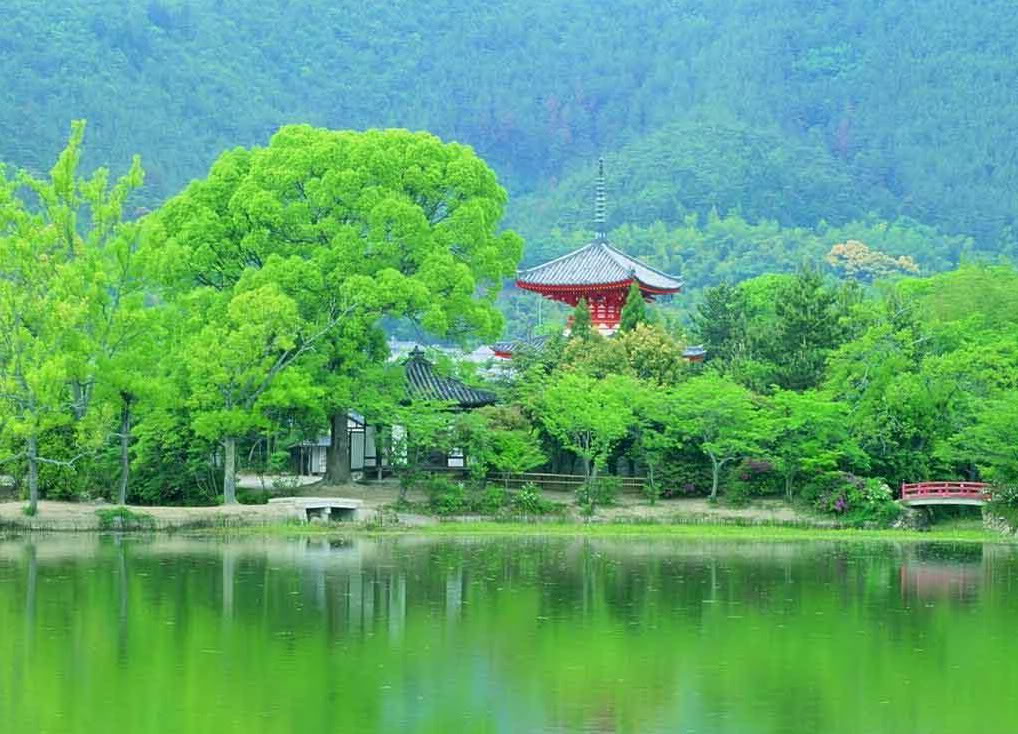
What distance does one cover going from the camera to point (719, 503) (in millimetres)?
38844

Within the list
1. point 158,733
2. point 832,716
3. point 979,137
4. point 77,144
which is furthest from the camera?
point 979,137

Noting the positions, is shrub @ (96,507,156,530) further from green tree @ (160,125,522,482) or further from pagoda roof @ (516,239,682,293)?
pagoda roof @ (516,239,682,293)

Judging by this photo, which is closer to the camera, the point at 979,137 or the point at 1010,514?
the point at 1010,514

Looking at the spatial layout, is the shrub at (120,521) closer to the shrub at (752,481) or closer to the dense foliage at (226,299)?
the dense foliage at (226,299)

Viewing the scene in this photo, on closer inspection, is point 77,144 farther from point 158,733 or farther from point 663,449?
point 158,733

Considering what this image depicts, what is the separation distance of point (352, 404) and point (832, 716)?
2213 cm

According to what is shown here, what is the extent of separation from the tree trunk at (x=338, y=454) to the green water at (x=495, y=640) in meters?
7.59

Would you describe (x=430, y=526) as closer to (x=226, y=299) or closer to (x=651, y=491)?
(x=651, y=491)

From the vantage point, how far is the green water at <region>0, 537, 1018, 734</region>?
16922mm

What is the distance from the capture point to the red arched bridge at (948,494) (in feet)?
125

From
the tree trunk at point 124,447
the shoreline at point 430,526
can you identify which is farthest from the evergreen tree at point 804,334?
the tree trunk at point 124,447

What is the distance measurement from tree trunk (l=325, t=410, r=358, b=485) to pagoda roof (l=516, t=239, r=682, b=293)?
347 inches

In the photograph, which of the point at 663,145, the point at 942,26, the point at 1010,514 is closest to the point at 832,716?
the point at 1010,514

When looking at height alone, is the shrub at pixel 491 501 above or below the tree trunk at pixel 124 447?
below
